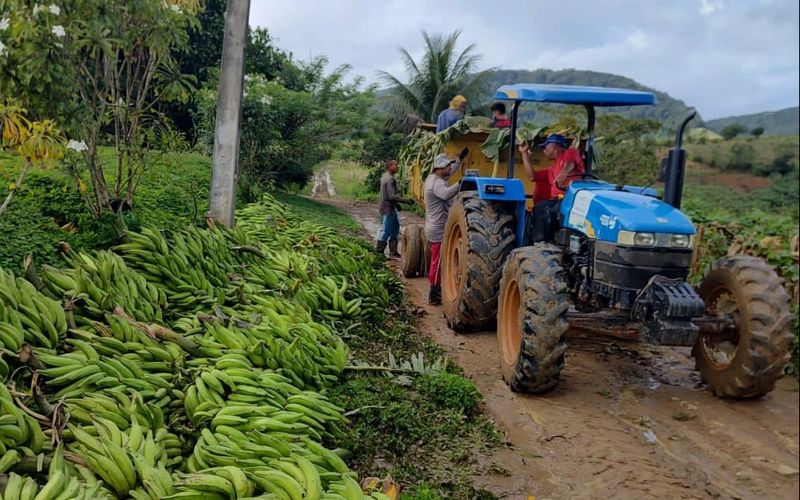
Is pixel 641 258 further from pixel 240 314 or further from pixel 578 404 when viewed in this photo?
pixel 240 314

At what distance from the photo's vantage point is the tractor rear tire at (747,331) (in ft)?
14.5

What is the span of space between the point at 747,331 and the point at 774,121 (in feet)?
13.3

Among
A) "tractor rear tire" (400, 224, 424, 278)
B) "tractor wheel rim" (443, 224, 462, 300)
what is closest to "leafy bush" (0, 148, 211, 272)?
"tractor wheel rim" (443, 224, 462, 300)

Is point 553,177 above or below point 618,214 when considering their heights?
above

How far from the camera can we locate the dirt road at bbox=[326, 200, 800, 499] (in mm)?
3848

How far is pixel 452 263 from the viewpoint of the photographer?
24.3 feet

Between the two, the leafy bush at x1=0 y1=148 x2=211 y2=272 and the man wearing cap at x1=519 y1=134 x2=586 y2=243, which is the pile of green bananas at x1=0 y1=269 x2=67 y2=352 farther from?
the man wearing cap at x1=519 y1=134 x2=586 y2=243

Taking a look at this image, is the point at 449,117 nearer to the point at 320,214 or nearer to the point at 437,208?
the point at 437,208

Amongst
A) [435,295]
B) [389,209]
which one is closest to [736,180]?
[435,295]

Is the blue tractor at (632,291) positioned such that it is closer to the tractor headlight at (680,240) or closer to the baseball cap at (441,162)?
the tractor headlight at (680,240)

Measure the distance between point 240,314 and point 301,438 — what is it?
6.59 ft

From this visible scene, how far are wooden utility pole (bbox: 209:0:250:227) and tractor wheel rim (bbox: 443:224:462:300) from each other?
8.52ft

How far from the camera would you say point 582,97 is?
5438mm

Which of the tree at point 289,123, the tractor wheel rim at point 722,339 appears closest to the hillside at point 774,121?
the tractor wheel rim at point 722,339
